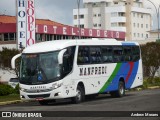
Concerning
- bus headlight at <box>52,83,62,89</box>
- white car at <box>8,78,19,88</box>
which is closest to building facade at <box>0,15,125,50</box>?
white car at <box>8,78,19,88</box>

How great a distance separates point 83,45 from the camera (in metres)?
27.2

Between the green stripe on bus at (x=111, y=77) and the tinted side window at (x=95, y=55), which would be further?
the green stripe on bus at (x=111, y=77)

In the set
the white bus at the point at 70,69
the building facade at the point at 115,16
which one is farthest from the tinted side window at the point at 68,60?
the building facade at the point at 115,16

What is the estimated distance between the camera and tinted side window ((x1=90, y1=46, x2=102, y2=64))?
91.4ft

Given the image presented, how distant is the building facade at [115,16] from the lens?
14050cm

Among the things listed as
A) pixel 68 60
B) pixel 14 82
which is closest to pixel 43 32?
pixel 14 82

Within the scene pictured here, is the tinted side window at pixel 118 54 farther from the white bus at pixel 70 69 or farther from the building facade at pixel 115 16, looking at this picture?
the building facade at pixel 115 16

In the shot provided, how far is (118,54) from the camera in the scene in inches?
1203

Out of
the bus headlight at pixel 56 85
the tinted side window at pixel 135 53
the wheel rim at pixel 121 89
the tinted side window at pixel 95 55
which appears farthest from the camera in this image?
the tinted side window at pixel 135 53

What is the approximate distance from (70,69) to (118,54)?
565cm

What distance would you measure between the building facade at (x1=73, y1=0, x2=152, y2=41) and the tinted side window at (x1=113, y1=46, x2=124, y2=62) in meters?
109

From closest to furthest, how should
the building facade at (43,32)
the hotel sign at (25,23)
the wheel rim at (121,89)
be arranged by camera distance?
the wheel rim at (121,89)
the hotel sign at (25,23)
the building facade at (43,32)

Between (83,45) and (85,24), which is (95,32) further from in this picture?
(83,45)

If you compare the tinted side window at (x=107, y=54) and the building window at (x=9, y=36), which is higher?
the building window at (x=9, y=36)
